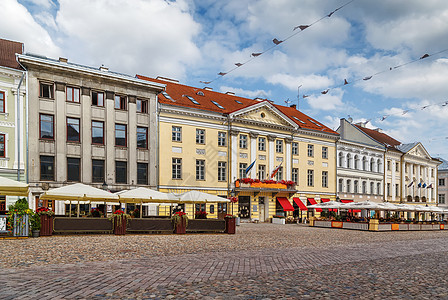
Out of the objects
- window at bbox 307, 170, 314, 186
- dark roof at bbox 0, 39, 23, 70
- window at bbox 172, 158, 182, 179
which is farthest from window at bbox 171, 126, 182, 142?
window at bbox 307, 170, 314, 186

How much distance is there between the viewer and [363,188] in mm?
51344

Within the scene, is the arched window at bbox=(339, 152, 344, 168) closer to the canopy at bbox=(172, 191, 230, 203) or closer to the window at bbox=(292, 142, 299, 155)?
the window at bbox=(292, 142, 299, 155)

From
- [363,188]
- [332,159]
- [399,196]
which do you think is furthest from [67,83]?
[399,196]

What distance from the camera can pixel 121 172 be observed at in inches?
1281

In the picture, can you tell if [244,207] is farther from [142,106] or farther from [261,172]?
[142,106]

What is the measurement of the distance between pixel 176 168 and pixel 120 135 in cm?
544

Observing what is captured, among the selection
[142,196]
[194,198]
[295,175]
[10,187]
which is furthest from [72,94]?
[295,175]

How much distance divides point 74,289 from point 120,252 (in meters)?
6.01

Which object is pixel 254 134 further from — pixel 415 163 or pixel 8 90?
pixel 415 163

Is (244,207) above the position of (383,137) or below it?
below

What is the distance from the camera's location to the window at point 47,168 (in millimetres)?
29000

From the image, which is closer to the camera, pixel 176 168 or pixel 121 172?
pixel 121 172

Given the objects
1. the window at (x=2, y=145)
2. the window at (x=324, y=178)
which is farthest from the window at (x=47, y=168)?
the window at (x=324, y=178)

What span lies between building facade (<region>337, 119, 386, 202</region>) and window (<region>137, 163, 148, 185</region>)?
23.9 m
